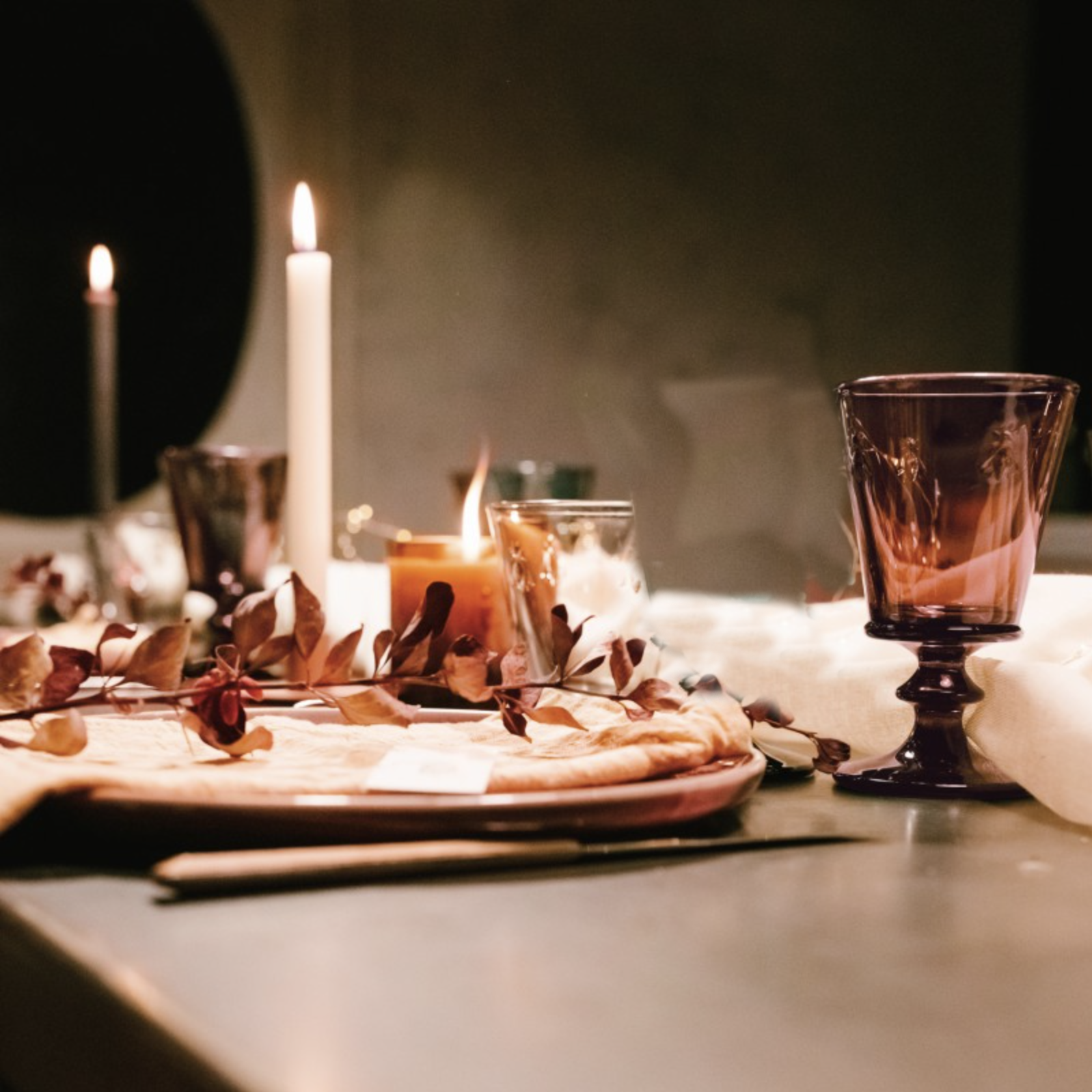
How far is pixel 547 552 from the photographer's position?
0.65 metres

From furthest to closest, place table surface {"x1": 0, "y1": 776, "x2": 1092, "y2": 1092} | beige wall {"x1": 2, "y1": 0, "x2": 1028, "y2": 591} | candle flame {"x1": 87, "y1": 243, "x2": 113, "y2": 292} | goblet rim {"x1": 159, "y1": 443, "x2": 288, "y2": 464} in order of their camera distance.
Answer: beige wall {"x1": 2, "y1": 0, "x2": 1028, "y2": 591} < candle flame {"x1": 87, "y1": 243, "x2": 113, "y2": 292} < goblet rim {"x1": 159, "y1": 443, "x2": 288, "y2": 464} < table surface {"x1": 0, "y1": 776, "x2": 1092, "y2": 1092}

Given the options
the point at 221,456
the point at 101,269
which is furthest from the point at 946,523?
the point at 101,269

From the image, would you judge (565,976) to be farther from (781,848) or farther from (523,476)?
(523,476)

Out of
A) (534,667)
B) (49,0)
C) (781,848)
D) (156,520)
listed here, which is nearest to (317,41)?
(49,0)

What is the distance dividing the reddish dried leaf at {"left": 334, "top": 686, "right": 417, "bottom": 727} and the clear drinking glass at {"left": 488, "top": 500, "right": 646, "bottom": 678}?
157 millimetres

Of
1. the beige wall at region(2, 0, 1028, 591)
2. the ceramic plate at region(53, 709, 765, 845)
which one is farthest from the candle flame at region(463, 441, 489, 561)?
the beige wall at region(2, 0, 1028, 591)

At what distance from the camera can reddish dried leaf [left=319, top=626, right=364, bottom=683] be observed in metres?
0.49

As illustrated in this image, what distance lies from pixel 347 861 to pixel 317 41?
275 centimetres

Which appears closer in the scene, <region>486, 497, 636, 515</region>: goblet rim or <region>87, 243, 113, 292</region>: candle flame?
<region>486, 497, 636, 515</region>: goblet rim

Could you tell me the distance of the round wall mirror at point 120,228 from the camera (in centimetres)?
253

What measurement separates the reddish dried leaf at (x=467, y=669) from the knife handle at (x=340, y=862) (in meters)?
0.09

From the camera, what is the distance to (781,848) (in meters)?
0.45

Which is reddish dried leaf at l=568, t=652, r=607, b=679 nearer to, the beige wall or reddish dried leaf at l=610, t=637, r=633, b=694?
reddish dried leaf at l=610, t=637, r=633, b=694

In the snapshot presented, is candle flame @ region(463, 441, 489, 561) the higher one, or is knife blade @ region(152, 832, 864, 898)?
candle flame @ region(463, 441, 489, 561)
